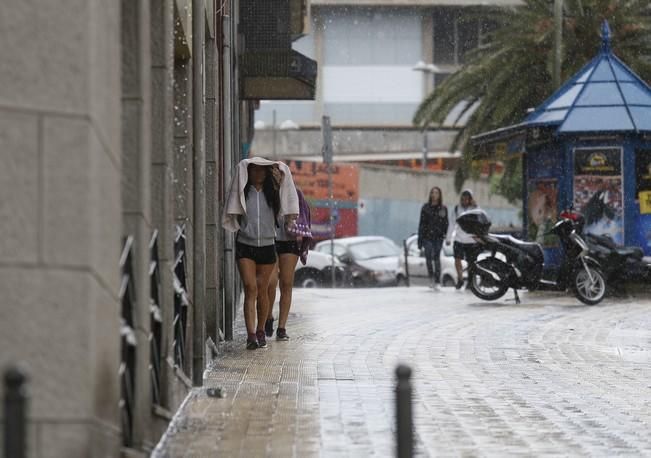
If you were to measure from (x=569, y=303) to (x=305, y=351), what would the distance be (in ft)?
29.8

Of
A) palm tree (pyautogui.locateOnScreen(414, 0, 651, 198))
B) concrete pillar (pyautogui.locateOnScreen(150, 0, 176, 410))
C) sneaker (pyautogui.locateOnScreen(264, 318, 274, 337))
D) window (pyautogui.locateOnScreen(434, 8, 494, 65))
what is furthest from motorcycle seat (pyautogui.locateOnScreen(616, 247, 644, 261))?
window (pyautogui.locateOnScreen(434, 8, 494, 65))

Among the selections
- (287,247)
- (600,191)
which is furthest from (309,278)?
(287,247)

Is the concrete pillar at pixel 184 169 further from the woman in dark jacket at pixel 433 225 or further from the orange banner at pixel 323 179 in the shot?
the orange banner at pixel 323 179

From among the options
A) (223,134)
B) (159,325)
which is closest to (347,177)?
(223,134)

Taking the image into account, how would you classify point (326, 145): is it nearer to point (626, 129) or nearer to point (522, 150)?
point (522, 150)

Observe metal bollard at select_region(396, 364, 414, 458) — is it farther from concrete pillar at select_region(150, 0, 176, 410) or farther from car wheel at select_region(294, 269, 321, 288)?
car wheel at select_region(294, 269, 321, 288)

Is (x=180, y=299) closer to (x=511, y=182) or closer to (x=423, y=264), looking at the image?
(x=423, y=264)

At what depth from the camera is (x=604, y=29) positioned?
26391 millimetres

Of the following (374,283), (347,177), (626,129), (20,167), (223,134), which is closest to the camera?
(20,167)

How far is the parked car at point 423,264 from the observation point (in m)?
36.4

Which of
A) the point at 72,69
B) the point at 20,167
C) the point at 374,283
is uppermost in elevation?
the point at 72,69

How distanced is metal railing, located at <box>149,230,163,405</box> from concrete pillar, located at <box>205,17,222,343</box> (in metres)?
4.72

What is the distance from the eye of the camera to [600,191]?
990 inches

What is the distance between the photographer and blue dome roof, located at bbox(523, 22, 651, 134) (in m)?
25.1
